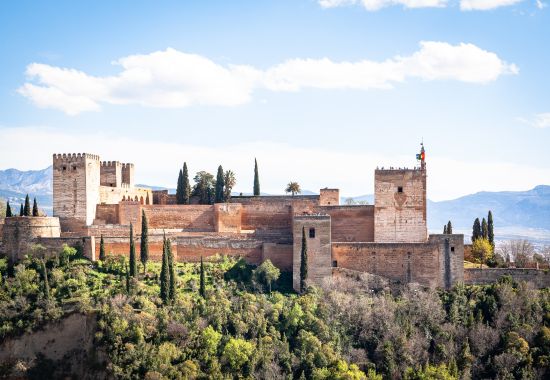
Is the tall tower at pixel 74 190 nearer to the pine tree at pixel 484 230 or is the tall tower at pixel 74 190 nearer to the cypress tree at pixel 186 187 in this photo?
the cypress tree at pixel 186 187

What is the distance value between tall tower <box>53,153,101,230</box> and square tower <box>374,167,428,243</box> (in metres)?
16.5

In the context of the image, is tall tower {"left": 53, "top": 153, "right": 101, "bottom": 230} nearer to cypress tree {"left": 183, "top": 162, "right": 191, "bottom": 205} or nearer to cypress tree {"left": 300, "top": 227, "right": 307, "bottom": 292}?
cypress tree {"left": 183, "top": 162, "right": 191, "bottom": 205}

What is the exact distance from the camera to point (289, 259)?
137 feet

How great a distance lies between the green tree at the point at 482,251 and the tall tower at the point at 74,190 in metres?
22.0

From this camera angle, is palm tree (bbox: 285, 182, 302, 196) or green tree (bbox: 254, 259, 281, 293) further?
palm tree (bbox: 285, 182, 302, 196)

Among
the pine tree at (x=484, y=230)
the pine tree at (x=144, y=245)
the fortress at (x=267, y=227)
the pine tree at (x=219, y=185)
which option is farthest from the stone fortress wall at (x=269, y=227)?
the pine tree at (x=484, y=230)

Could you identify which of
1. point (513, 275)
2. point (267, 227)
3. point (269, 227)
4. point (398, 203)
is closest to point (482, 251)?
point (513, 275)

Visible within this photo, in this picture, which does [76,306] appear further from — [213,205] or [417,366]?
[417,366]

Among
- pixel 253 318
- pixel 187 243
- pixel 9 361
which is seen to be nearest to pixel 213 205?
pixel 187 243

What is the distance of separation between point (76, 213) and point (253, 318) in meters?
14.3

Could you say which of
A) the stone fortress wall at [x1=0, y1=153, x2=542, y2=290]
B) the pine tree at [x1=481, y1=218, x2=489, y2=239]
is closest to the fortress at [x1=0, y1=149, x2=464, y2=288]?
the stone fortress wall at [x1=0, y1=153, x2=542, y2=290]

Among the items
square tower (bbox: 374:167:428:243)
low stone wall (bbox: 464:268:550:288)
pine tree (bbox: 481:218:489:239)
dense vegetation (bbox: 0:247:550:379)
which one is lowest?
dense vegetation (bbox: 0:247:550:379)

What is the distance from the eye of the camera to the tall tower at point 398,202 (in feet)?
138

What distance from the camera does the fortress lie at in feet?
131
